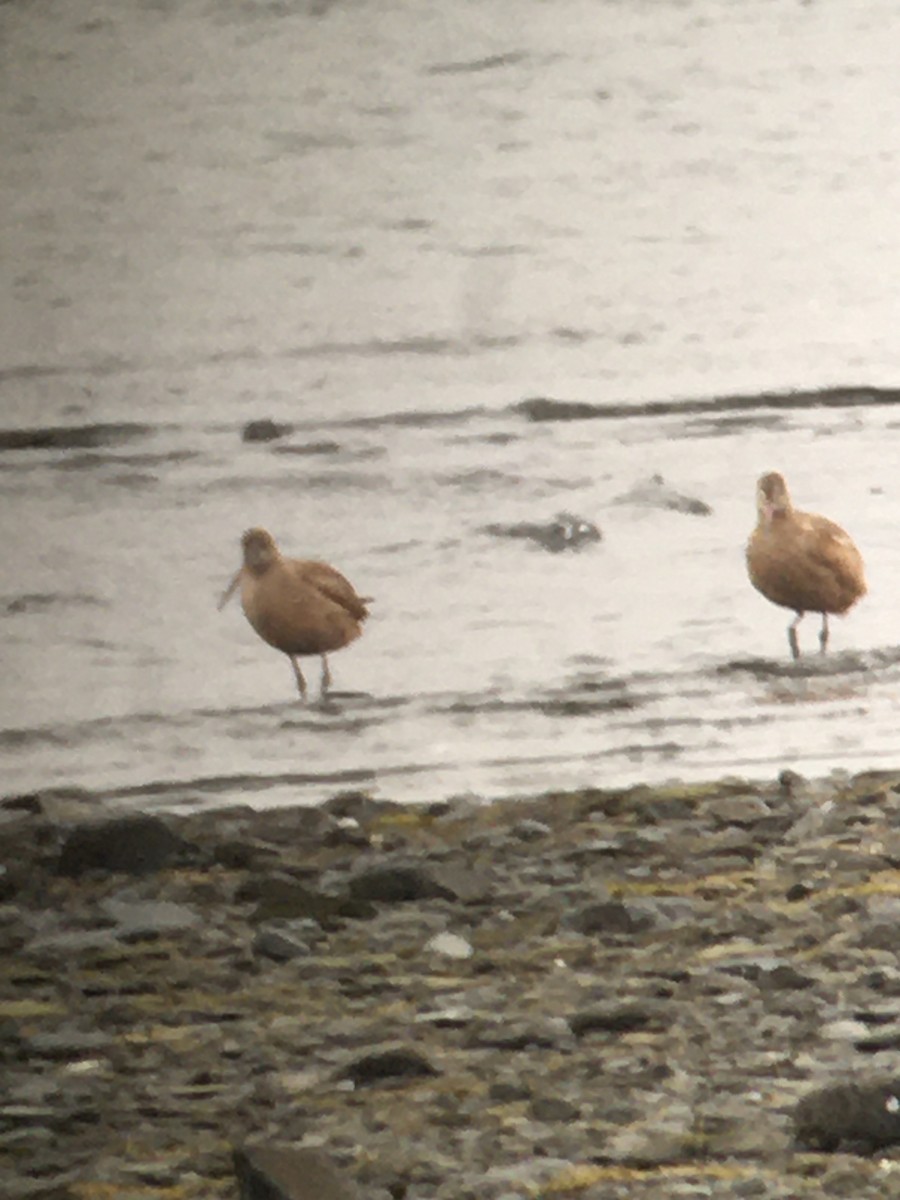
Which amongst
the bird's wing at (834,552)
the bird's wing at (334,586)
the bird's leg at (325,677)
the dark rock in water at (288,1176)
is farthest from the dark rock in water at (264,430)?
the dark rock in water at (288,1176)

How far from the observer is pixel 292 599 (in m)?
1.92

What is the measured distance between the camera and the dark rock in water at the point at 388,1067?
69.5 inches

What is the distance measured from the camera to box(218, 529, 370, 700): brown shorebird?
1.92 m

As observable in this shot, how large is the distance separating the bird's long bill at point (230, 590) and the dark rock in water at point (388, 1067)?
51 cm

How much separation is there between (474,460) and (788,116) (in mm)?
540

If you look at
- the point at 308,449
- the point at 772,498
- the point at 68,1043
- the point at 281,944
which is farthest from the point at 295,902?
the point at 772,498

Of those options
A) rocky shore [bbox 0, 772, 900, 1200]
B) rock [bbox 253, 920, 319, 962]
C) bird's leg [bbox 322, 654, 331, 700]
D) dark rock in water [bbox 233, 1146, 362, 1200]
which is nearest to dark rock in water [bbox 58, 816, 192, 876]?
rocky shore [bbox 0, 772, 900, 1200]

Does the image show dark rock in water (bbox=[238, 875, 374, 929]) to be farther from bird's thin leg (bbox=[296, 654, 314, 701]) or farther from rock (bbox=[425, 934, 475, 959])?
bird's thin leg (bbox=[296, 654, 314, 701])

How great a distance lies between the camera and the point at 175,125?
1.89 meters

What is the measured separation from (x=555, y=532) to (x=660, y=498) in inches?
5.1

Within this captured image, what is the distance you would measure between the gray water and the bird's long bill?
16mm

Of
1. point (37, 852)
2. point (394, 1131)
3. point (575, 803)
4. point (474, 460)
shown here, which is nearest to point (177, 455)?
point (474, 460)

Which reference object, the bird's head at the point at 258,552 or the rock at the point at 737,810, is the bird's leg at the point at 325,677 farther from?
the rock at the point at 737,810

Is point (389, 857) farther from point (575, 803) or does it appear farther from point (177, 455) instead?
point (177, 455)
